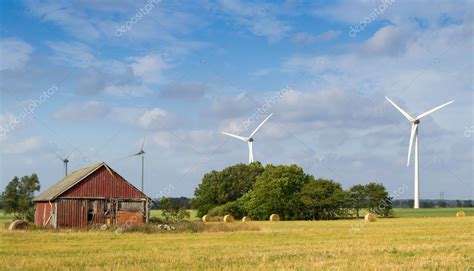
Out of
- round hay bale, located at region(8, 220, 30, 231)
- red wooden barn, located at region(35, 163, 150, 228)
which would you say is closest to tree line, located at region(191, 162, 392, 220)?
red wooden barn, located at region(35, 163, 150, 228)

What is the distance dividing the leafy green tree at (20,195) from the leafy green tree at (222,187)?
91.1ft

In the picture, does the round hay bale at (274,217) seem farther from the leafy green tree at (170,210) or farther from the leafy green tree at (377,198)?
the leafy green tree at (377,198)

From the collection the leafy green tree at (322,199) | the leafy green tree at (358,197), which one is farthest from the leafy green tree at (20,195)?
the leafy green tree at (358,197)

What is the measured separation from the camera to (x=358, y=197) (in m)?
100

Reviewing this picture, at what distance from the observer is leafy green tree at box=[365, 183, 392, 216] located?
98.5 meters

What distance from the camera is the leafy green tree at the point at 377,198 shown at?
9853 centimetres

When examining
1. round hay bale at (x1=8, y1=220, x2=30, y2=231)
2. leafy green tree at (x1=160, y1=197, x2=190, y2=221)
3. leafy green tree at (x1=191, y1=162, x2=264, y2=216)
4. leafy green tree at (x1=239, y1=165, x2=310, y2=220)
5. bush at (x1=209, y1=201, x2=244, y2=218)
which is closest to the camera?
round hay bale at (x1=8, y1=220, x2=30, y2=231)

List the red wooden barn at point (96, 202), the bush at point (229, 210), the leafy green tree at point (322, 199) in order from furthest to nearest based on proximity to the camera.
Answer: the bush at point (229, 210) < the leafy green tree at point (322, 199) < the red wooden barn at point (96, 202)

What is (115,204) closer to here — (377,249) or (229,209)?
(377,249)

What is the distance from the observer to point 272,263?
2072 cm

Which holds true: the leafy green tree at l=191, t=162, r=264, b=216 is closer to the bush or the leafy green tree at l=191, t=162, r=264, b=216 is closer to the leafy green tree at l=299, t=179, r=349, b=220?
the bush

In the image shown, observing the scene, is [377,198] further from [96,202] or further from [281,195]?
[96,202]

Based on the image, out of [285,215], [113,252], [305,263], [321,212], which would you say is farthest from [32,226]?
[321,212]

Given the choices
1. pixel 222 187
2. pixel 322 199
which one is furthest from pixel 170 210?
pixel 222 187
